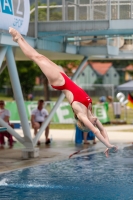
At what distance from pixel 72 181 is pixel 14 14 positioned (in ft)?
15.6

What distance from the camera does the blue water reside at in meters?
11.8

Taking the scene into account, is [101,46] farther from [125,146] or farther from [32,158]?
[32,158]

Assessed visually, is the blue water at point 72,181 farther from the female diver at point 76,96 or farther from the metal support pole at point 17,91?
the female diver at point 76,96

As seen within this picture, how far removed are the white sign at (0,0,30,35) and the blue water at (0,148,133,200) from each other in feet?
12.3

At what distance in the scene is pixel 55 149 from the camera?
2056 centimetres

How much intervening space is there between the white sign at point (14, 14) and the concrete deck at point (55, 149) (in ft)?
12.0

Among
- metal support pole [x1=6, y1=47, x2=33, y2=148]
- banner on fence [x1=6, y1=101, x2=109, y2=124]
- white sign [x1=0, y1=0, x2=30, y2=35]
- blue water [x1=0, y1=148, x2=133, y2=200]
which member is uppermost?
white sign [x1=0, y1=0, x2=30, y2=35]

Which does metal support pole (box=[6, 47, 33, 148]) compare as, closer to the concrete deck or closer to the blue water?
the concrete deck

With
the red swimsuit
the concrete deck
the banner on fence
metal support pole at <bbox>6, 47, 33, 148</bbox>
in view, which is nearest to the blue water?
the concrete deck

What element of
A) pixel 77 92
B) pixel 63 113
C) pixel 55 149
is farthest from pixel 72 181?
pixel 63 113

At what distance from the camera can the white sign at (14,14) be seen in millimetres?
14992

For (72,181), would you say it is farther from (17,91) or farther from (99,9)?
(99,9)

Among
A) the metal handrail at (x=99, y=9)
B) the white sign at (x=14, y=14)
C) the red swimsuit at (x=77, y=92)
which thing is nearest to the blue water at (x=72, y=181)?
the red swimsuit at (x=77, y=92)

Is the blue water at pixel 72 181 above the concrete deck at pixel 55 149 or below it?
above
